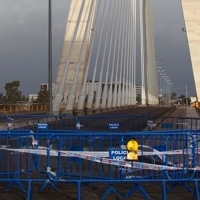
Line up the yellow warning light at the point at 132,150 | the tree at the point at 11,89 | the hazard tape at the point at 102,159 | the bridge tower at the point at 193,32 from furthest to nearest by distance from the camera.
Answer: the tree at the point at 11,89 < the bridge tower at the point at 193,32 < the hazard tape at the point at 102,159 < the yellow warning light at the point at 132,150

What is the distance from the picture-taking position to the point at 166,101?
563 feet

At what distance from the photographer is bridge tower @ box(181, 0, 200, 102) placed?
30219 millimetres

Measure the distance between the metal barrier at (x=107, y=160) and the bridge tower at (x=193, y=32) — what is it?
64.3 ft

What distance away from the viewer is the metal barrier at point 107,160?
9086 millimetres

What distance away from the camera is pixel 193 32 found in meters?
30.5

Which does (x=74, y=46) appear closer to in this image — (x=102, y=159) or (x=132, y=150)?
(x=102, y=159)

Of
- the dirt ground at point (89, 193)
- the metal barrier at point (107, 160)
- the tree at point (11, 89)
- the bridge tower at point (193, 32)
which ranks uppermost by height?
the tree at point (11, 89)

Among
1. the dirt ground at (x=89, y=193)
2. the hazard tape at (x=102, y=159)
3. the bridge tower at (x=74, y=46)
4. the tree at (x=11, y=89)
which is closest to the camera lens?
the hazard tape at (x=102, y=159)

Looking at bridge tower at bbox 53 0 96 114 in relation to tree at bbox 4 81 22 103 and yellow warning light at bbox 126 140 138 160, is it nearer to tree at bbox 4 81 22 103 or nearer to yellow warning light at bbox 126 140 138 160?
yellow warning light at bbox 126 140 138 160

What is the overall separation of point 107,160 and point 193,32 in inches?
883

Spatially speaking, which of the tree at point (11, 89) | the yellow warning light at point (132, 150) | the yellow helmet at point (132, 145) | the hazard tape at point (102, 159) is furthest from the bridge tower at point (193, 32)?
the tree at point (11, 89)

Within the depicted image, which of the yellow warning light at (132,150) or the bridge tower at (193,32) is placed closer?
the yellow warning light at (132,150)

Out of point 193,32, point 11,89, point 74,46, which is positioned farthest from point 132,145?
point 11,89

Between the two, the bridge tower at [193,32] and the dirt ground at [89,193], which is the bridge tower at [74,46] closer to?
the bridge tower at [193,32]
